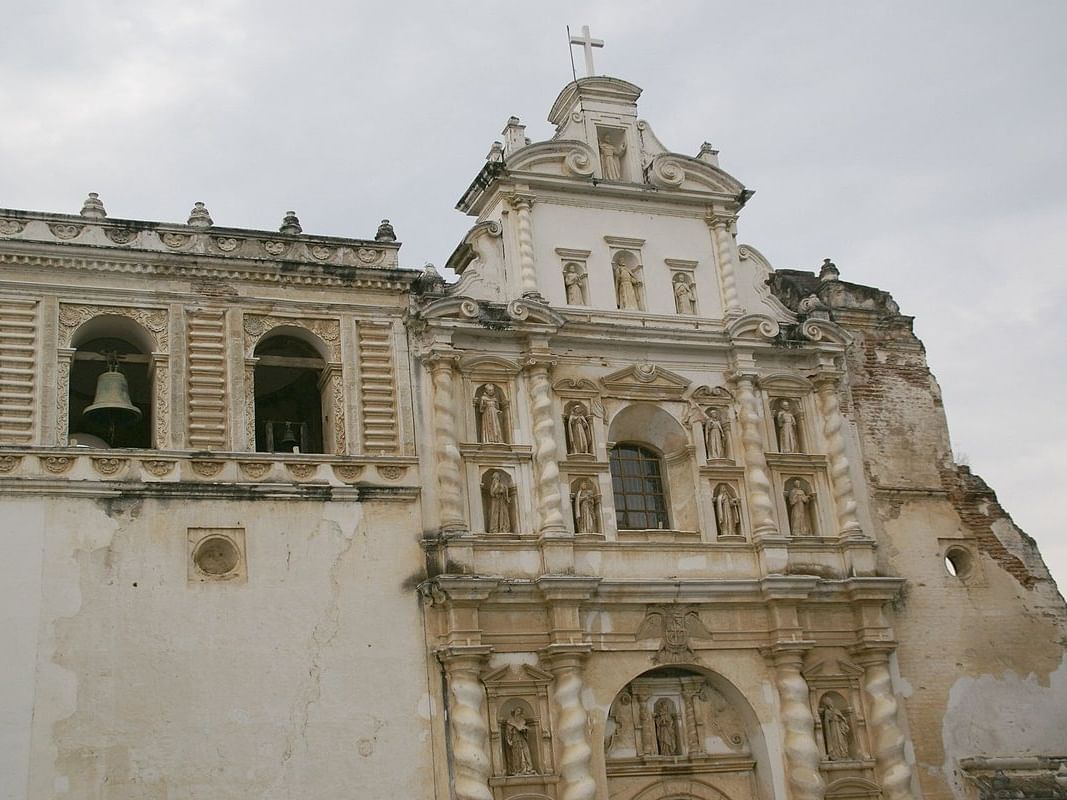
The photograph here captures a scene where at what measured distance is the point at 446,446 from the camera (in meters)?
18.0

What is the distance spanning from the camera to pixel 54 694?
1520cm

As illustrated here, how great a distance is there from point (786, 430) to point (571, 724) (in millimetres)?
5701

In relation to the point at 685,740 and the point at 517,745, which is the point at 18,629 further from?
the point at 685,740

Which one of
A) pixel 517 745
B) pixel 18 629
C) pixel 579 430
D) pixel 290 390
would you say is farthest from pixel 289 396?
pixel 517 745

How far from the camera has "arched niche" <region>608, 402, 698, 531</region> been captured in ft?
63.7

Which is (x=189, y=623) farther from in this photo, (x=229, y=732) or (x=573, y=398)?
(x=573, y=398)

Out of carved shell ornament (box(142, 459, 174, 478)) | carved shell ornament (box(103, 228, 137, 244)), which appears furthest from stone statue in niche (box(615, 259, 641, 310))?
carved shell ornament (box(142, 459, 174, 478))

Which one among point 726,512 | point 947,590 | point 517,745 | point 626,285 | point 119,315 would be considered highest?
point 626,285

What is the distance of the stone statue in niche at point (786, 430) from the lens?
20.0 meters

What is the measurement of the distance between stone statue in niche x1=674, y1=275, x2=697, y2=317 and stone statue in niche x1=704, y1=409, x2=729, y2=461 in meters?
1.63

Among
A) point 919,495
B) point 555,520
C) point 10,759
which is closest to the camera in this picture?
point 10,759

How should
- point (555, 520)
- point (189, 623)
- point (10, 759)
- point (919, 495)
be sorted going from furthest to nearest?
point (919, 495) < point (555, 520) < point (189, 623) < point (10, 759)

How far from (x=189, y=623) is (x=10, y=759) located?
2.40m

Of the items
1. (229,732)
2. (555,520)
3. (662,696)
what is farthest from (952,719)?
(229,732)
